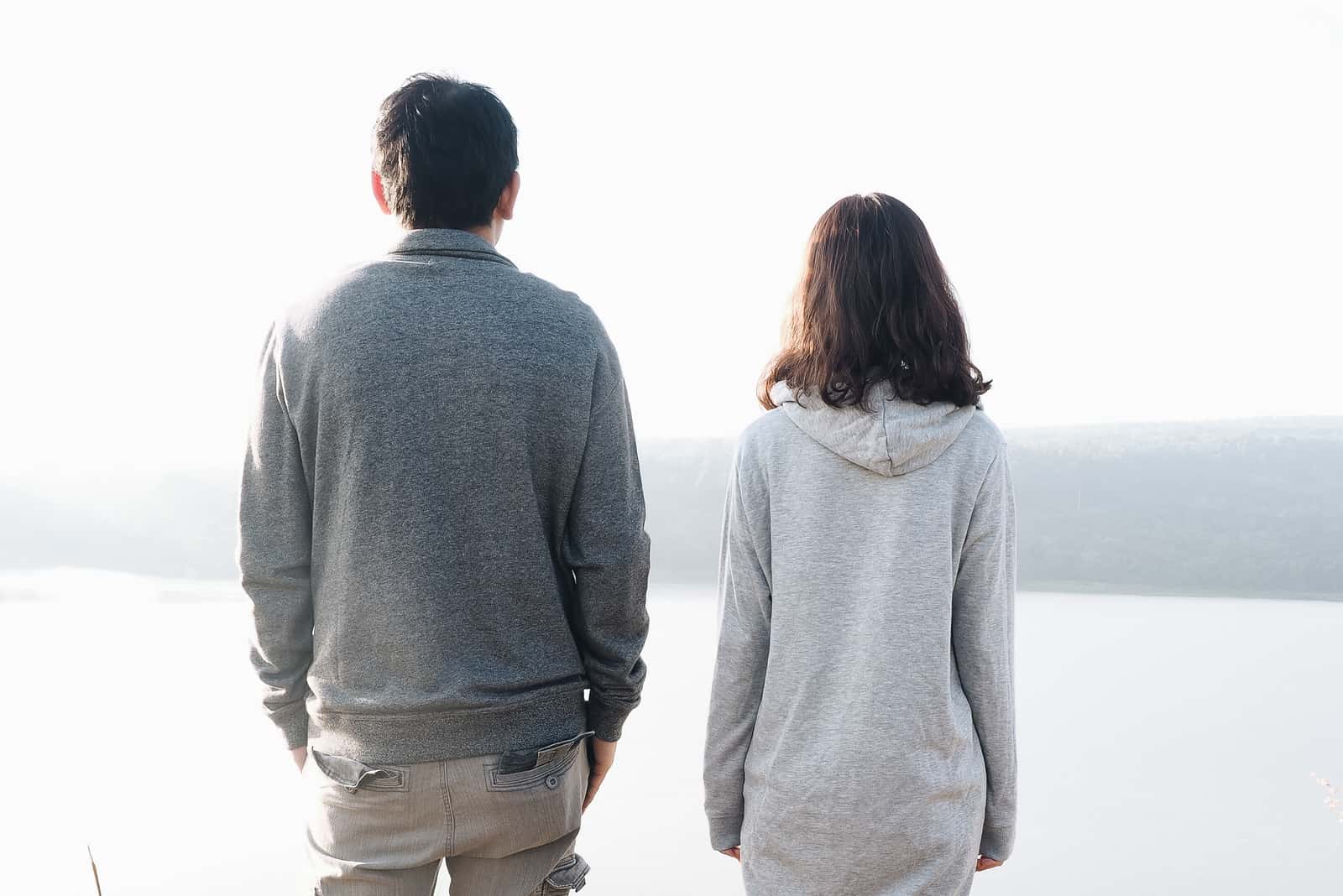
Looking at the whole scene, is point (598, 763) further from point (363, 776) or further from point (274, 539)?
point (274, 539)

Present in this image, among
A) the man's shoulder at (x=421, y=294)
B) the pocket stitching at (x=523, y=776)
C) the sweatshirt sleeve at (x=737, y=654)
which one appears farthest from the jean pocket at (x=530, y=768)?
the man's shoulder at (x=421, y=294)

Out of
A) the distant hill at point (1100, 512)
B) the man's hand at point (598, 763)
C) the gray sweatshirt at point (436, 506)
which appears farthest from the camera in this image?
the distant hill at point (1100, 512)

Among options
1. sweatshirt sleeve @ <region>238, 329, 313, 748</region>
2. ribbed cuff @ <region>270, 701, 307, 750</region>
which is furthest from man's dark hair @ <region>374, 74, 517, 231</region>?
ribbed cuff @ <region>270, 701, 307, 750</region>

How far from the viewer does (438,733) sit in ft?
2.37

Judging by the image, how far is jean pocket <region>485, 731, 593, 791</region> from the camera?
28.8 inches

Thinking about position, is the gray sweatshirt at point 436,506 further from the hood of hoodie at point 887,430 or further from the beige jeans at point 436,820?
the hood of hoodie at point 887,430

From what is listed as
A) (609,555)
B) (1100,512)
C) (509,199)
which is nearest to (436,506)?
(609,555)

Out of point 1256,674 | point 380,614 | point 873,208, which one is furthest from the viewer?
point 1256,674

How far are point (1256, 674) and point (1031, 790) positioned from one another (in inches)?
30.9

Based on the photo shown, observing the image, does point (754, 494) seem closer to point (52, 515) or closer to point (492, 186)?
point (492, 186)

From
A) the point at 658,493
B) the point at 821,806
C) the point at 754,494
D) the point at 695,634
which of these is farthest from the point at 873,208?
the point at 658,493

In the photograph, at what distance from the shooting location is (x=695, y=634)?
8.87ft

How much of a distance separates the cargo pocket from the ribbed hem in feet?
0.40

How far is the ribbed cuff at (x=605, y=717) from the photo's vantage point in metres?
0.80
